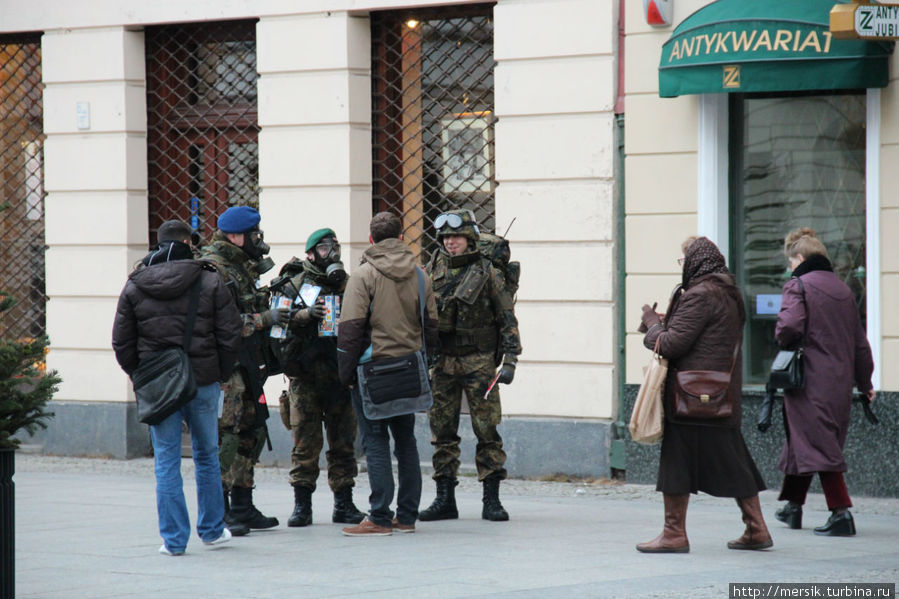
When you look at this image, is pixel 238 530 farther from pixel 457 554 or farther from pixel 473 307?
pixel 473 307

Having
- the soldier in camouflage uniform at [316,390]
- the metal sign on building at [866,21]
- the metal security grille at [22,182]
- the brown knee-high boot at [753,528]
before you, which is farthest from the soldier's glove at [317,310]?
the metal security grille at [22,182]

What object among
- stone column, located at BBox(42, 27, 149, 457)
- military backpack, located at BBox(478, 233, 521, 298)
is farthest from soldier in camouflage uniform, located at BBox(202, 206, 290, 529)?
stone column, located at BBox(42, 27, 149, 457)

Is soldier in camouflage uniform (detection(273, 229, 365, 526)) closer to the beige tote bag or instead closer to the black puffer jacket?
the black puffer jacket

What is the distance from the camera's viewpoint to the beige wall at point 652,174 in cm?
1105

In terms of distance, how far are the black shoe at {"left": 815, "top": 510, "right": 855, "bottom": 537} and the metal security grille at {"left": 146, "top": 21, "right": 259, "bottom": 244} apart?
254 inches

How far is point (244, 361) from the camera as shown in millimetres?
8648

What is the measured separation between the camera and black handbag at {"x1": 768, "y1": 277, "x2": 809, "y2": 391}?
8633mm

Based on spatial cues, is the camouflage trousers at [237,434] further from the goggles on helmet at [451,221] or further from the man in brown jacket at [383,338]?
the goggles on helmet at [451,221]

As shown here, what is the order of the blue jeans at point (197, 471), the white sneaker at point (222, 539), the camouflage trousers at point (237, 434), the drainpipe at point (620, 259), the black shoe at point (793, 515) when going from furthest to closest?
the drainpipe at point (620, 259) < the black shoe at point (793, 515) < the camouflage trousers at point (237, 434) < the white sneaker at point (222, 539) < the blue jeans at point (197, 471)

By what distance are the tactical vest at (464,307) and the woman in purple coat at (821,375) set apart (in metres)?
1.82

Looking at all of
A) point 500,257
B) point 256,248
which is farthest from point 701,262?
point 256,248

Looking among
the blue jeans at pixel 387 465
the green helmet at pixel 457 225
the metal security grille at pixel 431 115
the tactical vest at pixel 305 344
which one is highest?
the metal security grille at pixel 431 115

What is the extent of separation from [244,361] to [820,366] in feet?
11.3

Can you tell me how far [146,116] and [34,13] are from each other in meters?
1.48
